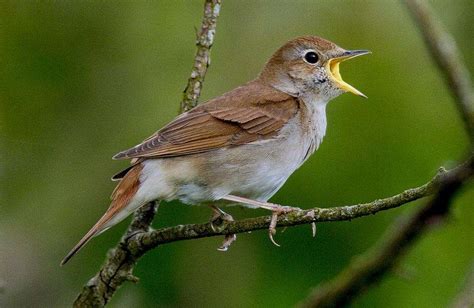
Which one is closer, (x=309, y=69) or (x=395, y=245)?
(x=395, y=245)

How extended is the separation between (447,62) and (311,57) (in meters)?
4.00

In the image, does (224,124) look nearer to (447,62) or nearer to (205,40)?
(205,40)

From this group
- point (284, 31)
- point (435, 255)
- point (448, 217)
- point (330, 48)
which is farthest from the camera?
point (284, 31)

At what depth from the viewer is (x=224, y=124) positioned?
18.3ft

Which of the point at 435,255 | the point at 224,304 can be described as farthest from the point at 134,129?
the point at 435,255

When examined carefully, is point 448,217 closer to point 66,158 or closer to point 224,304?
point 224,304

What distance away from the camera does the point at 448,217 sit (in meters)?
2.05

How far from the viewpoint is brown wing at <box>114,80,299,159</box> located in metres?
5.29

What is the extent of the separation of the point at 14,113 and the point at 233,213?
1.97 m

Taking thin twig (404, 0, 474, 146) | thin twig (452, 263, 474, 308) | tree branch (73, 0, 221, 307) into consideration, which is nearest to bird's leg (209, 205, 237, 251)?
tree branch (73, 0, 221, 307)

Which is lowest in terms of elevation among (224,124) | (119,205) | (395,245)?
(119,205)

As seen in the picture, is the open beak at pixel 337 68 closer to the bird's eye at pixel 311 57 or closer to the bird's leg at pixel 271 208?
the bird's eye at pixel 311 57

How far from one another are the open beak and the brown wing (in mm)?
321

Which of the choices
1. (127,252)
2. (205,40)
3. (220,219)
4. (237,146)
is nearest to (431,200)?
(220,219)
